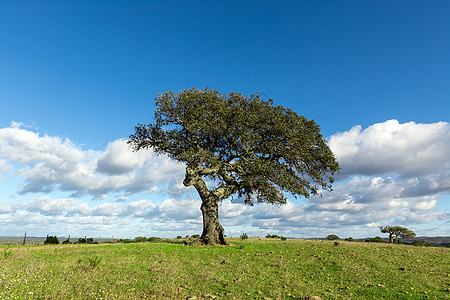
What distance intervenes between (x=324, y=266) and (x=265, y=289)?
6.50 m

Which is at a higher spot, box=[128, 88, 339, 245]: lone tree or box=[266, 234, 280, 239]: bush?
box=[128, 88, 339, 245]: lone tree

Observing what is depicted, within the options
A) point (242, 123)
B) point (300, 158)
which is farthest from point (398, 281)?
point (242, 123)

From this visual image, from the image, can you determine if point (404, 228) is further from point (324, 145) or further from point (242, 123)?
point (242, 123)

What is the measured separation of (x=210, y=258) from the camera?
62.0ft

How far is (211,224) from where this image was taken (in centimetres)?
2875

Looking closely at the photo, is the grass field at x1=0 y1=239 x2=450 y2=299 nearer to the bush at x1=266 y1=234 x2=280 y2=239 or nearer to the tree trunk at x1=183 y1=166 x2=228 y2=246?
the tree trunk at x1=183 y1=166 x2=228 y2=246

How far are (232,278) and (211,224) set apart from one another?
49.9ft

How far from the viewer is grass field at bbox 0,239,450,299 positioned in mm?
10820

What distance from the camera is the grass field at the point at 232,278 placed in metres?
10.8

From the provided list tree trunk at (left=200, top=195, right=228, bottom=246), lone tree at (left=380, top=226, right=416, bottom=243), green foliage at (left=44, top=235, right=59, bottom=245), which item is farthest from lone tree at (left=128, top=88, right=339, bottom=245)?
lone tree at (left=380, top=226, right=416, bottom=243)

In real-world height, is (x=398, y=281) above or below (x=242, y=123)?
below

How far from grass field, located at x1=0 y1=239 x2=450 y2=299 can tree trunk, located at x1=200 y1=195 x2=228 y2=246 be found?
28.5ft

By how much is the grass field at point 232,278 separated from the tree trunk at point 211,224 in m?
8.68

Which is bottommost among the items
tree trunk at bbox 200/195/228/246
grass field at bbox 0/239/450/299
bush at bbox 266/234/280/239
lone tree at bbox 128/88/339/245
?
grass field at bbox 0/239/450/299
